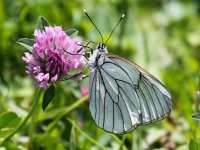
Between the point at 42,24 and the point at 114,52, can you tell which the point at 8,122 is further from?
the point at 114,52

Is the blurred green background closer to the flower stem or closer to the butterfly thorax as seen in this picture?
the flower stem

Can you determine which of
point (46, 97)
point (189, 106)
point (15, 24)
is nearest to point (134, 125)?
point (46, 97)

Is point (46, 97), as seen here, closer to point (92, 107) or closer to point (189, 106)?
point (92, 107)

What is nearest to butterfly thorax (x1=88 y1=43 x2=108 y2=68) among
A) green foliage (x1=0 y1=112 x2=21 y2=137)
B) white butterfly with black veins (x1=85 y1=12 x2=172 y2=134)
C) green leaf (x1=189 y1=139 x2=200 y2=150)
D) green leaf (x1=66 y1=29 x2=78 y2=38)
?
white butterfly with black veins (x1=85 y1=12 x2=172 y2=134)

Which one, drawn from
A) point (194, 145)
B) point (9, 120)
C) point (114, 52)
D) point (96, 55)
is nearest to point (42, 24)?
point (96, 55)

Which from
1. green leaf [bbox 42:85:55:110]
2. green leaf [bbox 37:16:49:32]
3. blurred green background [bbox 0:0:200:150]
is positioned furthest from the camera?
blurred green background [bbox 0:0:200:150]
